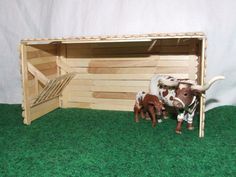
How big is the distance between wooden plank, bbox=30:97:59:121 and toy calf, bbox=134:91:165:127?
0.73 m

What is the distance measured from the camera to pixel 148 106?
1937 millimetres

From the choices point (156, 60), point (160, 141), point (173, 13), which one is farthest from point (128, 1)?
point (160, 141)

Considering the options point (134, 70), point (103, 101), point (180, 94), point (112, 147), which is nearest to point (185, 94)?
point (180, 94)

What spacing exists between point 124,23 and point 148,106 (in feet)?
2.39

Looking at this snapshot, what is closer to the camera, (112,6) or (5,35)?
(112,6)

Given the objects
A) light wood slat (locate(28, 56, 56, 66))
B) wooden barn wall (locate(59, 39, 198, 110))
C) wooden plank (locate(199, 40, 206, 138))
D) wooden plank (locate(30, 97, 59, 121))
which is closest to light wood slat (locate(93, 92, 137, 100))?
wooden barn wall (locate(59, 39, 198, 110))

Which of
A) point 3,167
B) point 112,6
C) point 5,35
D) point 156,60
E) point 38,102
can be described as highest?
point 112,6

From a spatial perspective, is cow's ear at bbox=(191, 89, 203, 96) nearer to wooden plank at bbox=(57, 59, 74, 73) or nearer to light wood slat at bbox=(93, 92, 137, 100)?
light wood slat at bbox=(93, 92, 137, 100)

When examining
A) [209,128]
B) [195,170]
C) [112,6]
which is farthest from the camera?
[112,6]

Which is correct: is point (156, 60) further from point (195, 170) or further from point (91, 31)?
point (195, 170)

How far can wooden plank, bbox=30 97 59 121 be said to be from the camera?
2.10 metres

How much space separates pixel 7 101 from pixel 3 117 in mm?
490

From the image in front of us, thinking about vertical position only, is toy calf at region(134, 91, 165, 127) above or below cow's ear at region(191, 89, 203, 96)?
below

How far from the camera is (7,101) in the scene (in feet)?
8.62
